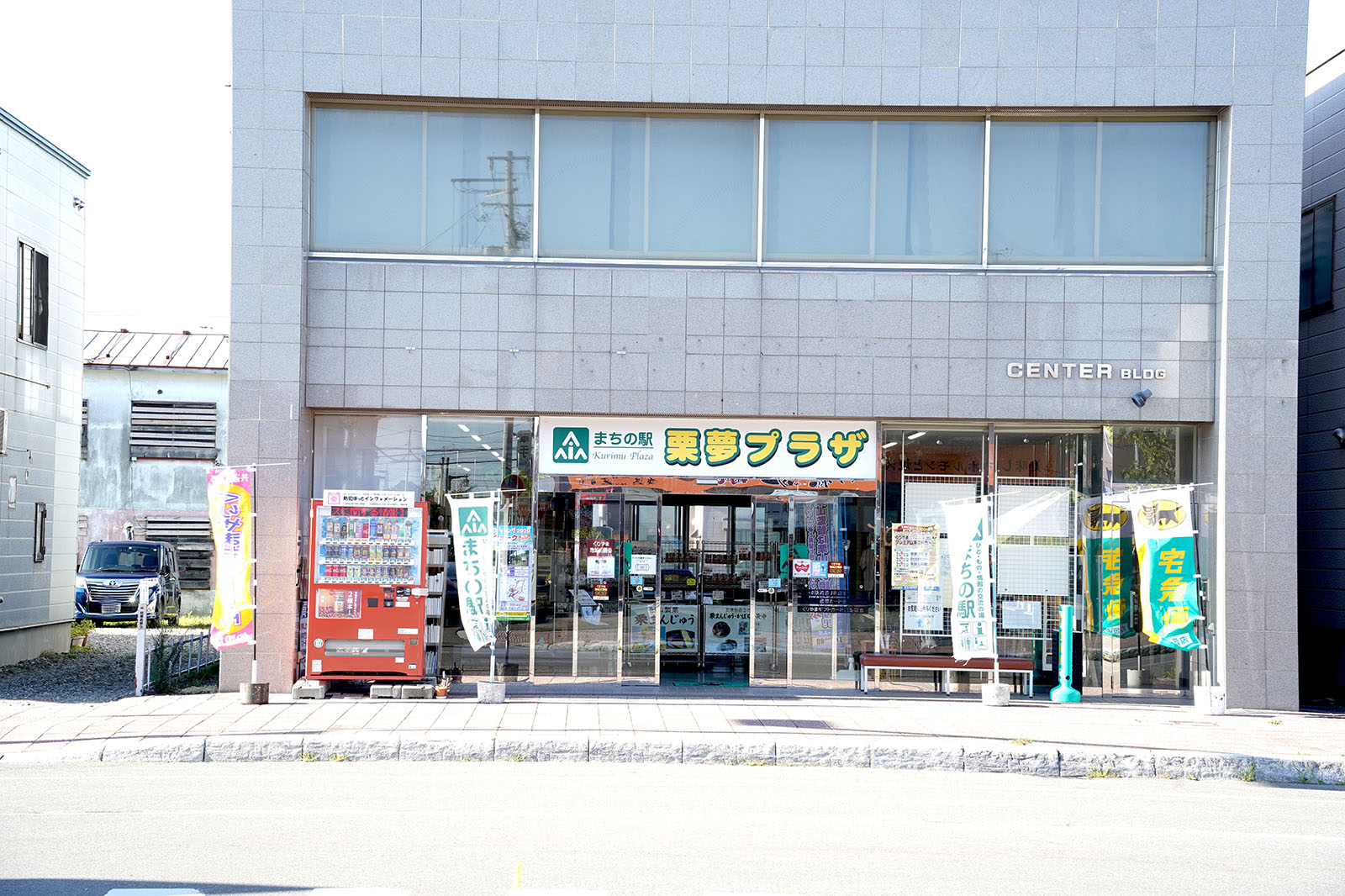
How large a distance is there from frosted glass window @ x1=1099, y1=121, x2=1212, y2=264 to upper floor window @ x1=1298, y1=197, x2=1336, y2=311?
243 cm

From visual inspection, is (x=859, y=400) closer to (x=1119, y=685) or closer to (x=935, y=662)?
(x=935, y=662)

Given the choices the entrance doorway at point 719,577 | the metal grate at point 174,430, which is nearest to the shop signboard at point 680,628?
the entrance doorway at point 719,577

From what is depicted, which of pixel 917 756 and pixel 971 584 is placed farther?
pixel 971 584

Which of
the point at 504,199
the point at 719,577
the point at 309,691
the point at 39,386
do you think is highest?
the point at 504,199

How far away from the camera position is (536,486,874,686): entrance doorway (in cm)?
1393

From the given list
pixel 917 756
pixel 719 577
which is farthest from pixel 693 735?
pixel 719 577

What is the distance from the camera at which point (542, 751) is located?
403 inches

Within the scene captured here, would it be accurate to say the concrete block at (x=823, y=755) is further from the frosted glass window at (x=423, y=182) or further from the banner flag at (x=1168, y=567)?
the frosted glass window at (x=423, y=182)

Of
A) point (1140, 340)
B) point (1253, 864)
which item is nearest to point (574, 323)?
point (1140, 340)

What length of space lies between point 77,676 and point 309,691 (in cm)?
542

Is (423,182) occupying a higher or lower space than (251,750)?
higher

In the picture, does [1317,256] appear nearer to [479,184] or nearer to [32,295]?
[479,184]

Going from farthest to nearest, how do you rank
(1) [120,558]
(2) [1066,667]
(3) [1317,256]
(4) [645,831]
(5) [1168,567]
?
1. (1) [120,558]
2. (3) [1317,256]
3. (2) [1066,667]
4. (5) [1168,567]
5. (4) [645,831]

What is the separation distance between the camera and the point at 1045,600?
13969 mm
